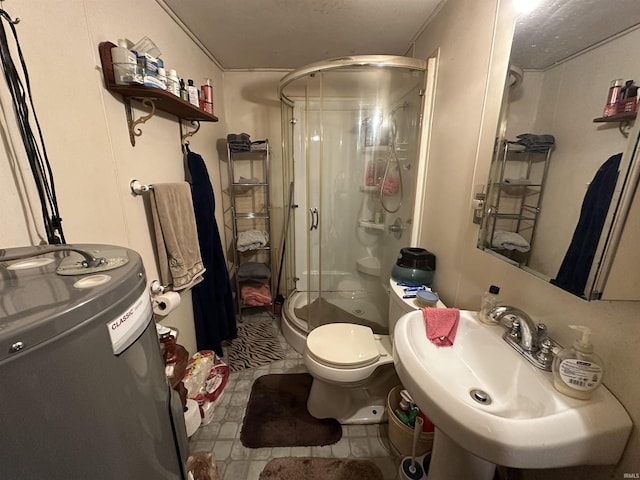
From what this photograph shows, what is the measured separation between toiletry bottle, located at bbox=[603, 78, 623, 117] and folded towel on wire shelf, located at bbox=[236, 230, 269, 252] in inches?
85.8

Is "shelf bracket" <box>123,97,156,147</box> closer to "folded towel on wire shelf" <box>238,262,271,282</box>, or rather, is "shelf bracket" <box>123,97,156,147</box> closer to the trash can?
"folded towel on wire shelf" <box>238,262,271,282</box>

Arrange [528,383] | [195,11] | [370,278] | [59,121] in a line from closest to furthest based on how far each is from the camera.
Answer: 1. [528,383]
2. [59,121]
3. [195,11]
4. [370,278]

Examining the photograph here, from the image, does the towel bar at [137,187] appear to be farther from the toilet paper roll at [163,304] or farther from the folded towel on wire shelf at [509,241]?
the folded towel on wire shelf at [509,241]

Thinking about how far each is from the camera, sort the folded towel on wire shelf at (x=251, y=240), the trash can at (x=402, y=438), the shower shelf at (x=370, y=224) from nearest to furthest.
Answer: the trash can at (x=402, y=438), the shower shelf at (x=370, y=224), the folded towel on wire shelf at (x=251, y=240)

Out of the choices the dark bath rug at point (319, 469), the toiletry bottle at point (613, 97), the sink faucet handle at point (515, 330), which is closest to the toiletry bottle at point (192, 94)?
the toiletry bottle at point (613, 97)

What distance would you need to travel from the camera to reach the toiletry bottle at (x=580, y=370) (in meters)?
0.65

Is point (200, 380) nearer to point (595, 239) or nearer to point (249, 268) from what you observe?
point (249, 268)

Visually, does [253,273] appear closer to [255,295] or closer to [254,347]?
[255,295]

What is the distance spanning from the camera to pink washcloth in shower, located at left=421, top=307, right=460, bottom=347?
3.26ft

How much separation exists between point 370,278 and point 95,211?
68.7 inches

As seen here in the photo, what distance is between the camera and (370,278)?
2.16 m

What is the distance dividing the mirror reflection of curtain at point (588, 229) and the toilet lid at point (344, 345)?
0.94m

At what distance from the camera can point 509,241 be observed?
0.97 metres

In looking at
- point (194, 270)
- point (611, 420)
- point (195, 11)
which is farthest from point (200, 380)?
point (195, 11)
